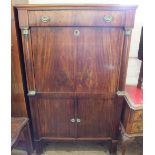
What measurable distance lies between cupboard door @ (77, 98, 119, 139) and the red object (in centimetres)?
16

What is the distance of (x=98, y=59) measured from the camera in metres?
1.41

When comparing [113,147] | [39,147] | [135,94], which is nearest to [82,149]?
[113,147]

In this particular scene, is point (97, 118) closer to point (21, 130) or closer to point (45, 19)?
point (21, 130)

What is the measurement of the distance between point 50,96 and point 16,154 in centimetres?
70

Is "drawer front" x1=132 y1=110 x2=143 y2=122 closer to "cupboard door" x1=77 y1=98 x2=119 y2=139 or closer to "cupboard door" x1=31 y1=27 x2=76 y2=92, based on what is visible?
"cupboard door" x1=77 y1=98 x2=119 y2=139

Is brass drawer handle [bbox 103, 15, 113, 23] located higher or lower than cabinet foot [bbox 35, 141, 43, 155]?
higher

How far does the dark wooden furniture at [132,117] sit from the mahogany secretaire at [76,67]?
75 millimetres

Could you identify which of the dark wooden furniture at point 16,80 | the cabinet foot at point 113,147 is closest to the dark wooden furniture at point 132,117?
the cabinet foot at point 113,147

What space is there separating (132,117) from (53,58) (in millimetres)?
782

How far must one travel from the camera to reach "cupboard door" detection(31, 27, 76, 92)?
136 cm

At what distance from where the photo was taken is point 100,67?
56.5 inches

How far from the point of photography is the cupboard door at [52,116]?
156 centimetres

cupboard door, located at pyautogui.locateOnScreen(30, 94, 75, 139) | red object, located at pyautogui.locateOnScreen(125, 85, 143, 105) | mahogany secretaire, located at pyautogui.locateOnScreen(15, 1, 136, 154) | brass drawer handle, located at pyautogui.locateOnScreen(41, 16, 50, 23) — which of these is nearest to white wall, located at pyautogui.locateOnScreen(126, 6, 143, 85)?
red object, located at pyautogui.locateOnScreen(125, 85, 143, 105)

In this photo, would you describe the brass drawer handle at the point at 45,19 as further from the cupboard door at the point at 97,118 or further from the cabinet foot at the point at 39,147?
the cabinet foot at the point at 39,147
